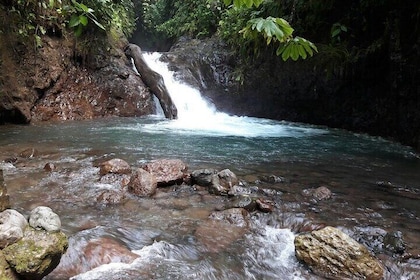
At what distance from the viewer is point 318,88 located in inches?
333

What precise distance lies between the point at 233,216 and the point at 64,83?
282 inches

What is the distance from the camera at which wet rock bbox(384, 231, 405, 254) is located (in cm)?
271

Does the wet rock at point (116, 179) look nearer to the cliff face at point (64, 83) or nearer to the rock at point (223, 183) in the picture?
the rock at point (223, 183)

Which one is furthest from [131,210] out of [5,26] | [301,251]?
[5,26]

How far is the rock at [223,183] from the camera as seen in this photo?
3.79 m

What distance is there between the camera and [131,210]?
10.9 feet

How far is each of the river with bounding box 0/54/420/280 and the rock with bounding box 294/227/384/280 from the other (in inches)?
3.8

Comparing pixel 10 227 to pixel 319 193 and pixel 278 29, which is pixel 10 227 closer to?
pixel 278 29

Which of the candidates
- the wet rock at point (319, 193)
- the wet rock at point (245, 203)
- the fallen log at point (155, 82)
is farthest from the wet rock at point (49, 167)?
the fallen log at point (155, 82)

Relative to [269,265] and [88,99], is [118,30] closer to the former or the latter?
[88,99]

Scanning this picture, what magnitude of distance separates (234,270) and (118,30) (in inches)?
392

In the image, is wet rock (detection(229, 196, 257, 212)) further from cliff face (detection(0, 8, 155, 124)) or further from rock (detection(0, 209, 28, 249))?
cliff face (detection(0, 8, 155, 124))

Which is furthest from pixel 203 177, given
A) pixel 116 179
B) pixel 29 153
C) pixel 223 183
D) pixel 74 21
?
pixel 74 21

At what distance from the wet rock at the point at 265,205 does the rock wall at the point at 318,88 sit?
406cm
